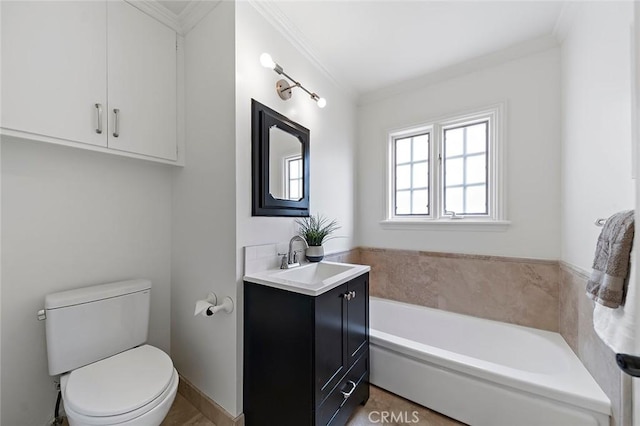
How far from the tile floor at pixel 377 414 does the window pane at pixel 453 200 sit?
1.56 meters

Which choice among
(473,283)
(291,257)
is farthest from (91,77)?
(473,283)

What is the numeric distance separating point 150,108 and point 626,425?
2836mm

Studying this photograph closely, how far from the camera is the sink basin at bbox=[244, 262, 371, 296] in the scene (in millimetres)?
1177

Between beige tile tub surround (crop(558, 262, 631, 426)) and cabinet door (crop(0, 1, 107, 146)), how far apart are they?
2.72 m

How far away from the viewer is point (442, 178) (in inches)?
90.0

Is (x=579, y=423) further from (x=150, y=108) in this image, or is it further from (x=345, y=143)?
(x=150, y=108)

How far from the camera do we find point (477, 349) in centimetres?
195

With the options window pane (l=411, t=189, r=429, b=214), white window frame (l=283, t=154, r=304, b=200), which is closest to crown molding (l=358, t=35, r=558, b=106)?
window pane (l=411, t=189, r=429, b=214)

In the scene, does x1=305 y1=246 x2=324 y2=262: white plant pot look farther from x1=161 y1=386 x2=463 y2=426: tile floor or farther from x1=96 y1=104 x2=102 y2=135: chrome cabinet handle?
x1=96 y1=104 x2=102 y2=135: chrome cabinet handle

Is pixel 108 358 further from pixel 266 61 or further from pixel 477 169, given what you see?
pixel 477 169

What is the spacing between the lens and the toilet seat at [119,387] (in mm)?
982

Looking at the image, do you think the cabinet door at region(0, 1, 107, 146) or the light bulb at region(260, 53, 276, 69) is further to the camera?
the light bulb at region(260, 53, 276, 69)

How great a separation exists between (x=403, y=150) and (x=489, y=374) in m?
1.95

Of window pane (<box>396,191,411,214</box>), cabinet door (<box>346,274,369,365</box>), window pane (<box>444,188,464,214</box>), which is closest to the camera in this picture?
cabinet door (<box>346,274,369,365</box>)
